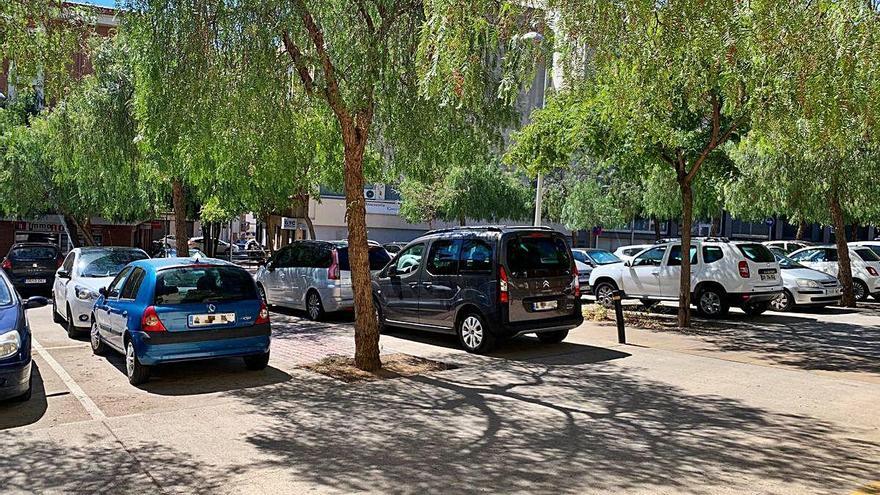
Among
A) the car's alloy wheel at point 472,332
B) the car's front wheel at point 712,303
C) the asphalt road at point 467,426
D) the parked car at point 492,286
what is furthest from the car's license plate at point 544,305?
the car's front wheel at point 712,303

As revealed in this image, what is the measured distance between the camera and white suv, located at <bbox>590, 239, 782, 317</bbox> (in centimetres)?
1485

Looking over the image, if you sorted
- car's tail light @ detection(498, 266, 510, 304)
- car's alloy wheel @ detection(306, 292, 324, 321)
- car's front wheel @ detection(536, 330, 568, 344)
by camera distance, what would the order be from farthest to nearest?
car's alloy wheel @ detection(306, 292, 324, 321)
car's front wheel @ detection(536, 330, 568, 344)
car's tail light @ detection(498, 266, 510, 304)

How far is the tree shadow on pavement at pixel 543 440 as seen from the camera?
5.26 m

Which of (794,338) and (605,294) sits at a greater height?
(605,294)

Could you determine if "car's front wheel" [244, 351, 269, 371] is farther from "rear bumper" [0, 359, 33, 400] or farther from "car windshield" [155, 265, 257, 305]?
"rear bumper" [0, 359, 33, 400]

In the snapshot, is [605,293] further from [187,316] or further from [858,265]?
[187,316]

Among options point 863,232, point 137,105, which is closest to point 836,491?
point 137,105

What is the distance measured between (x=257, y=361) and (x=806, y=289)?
43.0 feet

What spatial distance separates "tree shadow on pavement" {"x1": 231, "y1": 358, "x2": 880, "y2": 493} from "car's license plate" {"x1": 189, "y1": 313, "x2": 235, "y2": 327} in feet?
3.11

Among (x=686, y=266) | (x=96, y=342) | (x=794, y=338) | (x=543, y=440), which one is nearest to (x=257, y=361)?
(x=96, y=342)

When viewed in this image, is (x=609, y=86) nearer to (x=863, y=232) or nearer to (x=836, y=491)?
(x=836, y=491)

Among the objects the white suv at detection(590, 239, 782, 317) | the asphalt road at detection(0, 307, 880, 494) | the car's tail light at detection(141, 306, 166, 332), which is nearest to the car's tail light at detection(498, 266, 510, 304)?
the asphalt road at detection(0, 307, 880, 494)

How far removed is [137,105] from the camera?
13391mm

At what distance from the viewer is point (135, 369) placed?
834 cm
